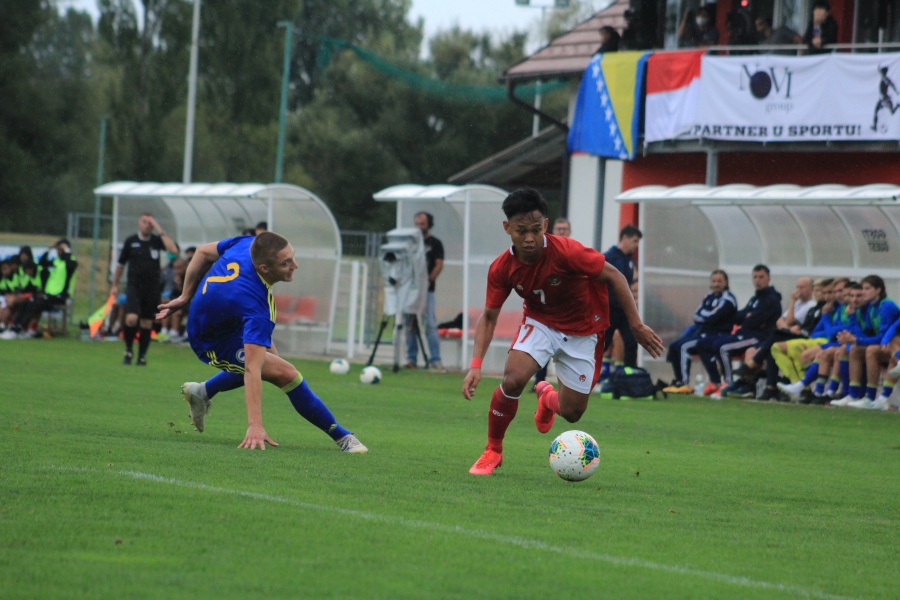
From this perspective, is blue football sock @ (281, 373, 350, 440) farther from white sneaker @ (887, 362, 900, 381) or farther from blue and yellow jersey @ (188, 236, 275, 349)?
white sneaker @ (887, 362, 900, 381)

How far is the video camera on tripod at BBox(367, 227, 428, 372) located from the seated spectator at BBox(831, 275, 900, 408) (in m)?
6.80

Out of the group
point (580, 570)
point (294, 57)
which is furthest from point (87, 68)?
point (580, 570)

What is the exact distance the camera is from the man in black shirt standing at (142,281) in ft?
60.9

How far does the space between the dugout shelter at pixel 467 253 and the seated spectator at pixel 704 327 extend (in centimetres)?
362

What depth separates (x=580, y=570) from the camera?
5422 millimetres

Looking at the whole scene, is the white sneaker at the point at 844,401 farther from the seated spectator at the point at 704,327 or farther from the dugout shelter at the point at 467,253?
the dugout shelter at the point at 467,253

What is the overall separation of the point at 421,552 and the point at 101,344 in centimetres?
2016

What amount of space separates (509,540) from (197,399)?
412 centimetres

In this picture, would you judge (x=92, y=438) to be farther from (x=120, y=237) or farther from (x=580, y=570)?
(x=120, y=237)

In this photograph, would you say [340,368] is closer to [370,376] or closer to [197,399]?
[370,376]

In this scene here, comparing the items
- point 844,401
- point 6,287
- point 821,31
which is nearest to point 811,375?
point 844,401

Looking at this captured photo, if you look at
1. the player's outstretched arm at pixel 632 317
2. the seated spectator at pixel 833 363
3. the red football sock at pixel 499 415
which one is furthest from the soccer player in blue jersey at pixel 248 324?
the seated spectator at pixel 833 363

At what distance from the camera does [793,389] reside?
1759cm

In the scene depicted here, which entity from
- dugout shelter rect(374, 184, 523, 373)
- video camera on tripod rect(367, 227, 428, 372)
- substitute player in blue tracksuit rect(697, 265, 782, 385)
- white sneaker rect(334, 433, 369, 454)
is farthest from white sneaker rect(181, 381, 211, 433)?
dugout shelter rect(374, 184, 523, 373)
